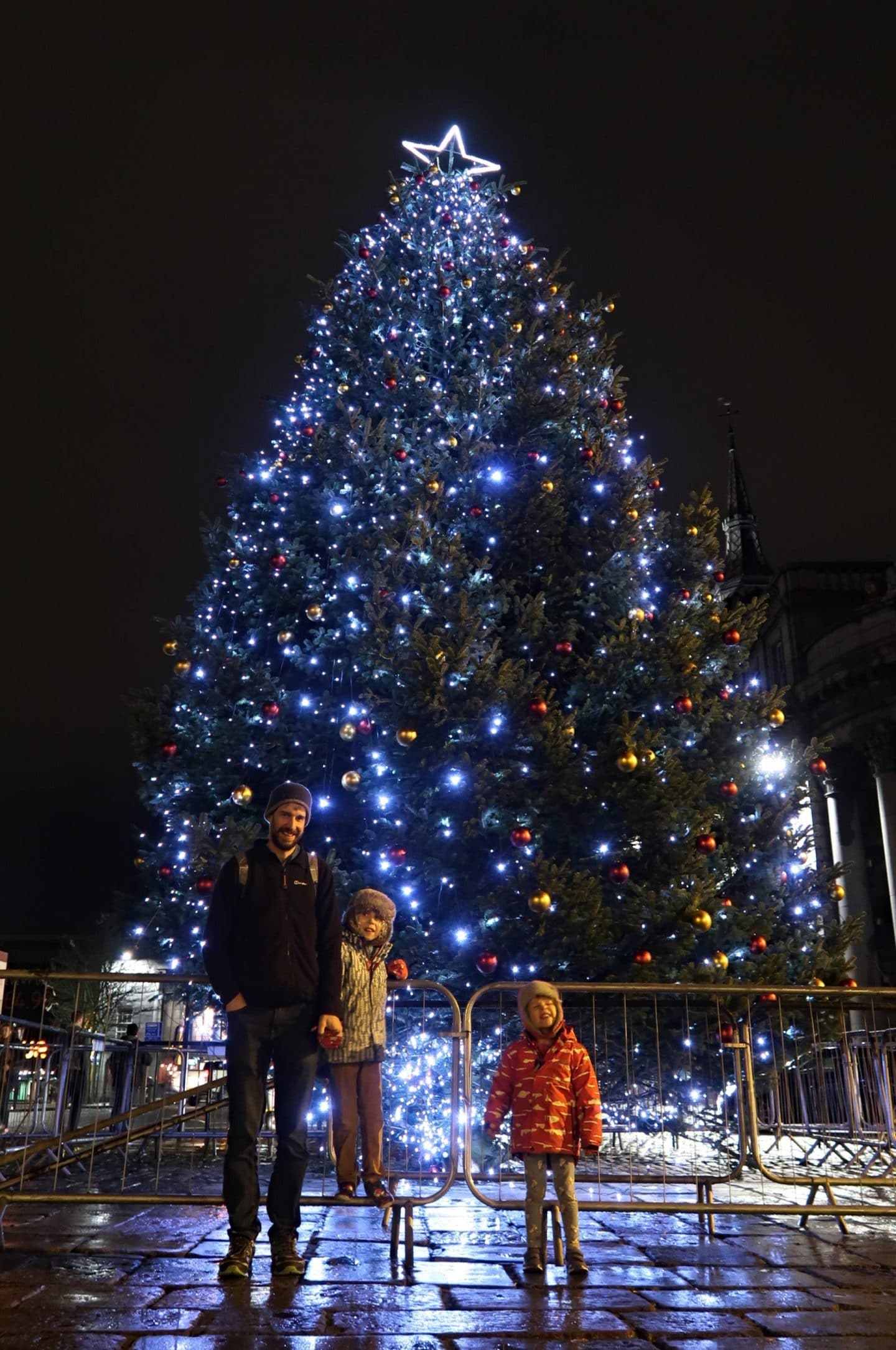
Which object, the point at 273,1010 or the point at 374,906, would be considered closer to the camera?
the point at 273,1010

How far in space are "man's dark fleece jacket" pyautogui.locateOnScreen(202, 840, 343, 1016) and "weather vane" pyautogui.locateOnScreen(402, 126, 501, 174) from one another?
39.6 feet

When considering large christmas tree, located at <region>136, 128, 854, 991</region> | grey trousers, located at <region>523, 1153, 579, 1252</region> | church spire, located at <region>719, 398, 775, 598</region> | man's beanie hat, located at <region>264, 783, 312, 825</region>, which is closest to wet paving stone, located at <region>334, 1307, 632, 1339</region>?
grey trousers, located at <region>523, 1153, 579, 1252</region>

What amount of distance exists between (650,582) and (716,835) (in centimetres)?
284

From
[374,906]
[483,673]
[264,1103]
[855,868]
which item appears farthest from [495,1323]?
[855,868]

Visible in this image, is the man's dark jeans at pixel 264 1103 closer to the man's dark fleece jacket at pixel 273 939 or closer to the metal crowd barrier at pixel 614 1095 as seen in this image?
the man's dark fleece jacket at pixel 273 939

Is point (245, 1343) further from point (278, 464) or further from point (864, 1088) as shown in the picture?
point (278, 464)

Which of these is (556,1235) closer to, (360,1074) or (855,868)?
(360,1074)

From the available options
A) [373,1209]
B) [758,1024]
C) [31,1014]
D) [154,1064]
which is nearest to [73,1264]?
[373,1209]

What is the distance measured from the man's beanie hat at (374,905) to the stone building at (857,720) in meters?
29.5

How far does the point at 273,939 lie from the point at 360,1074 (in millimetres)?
1211

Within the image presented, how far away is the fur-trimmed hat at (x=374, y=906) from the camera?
6.17 m

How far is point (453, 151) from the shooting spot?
1484cm

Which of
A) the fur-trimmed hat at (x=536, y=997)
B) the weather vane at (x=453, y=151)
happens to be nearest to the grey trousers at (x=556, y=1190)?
the fur-trimmed hat at (x=536, y=997)

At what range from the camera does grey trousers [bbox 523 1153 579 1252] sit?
16.9 ft
